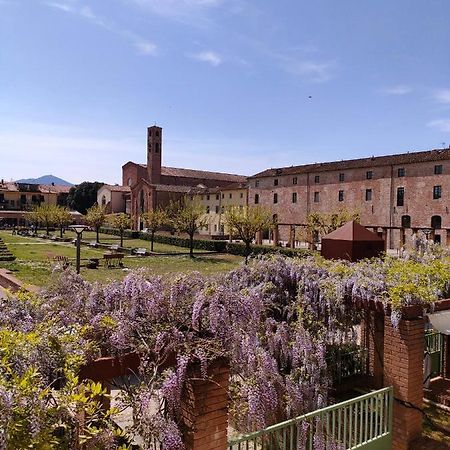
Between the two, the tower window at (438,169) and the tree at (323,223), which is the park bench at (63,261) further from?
the tower window at (438,169)

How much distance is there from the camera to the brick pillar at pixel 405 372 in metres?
4.94

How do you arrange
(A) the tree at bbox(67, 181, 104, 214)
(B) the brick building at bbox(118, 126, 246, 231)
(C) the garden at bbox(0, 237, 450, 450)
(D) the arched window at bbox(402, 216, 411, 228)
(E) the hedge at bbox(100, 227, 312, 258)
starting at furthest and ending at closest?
(A) the tree at bbox(67, 181, 104, 214)
(B) the brick building at bbox(118, 126, 246, 231)
(D) the arched window at bbox(402, 216, 411, 228)
(E) the hedge at bbox(100, 227, 312, 258)
(C) the garden at bbox(0, 237, 450, 450)

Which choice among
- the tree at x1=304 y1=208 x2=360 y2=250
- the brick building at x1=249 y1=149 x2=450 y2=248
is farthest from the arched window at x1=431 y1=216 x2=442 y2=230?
the tree at x1=304 y1=208 x2=360 y2=250

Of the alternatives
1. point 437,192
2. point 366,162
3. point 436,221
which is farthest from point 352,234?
point 366,162

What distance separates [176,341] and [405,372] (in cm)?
328

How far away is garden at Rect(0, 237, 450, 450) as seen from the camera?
222cm

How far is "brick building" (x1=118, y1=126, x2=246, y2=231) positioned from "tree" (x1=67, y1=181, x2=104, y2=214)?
5.80 m

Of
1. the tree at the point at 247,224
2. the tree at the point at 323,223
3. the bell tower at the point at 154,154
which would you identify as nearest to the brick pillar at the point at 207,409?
the tree at the point at 247,224

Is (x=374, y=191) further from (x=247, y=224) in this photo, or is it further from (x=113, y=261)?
(x=113, y=261)

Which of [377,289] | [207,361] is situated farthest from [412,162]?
[207,361]

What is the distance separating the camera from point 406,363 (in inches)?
193

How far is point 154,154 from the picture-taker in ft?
232

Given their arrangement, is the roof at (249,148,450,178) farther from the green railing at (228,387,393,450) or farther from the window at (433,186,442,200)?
the green railing at (228,387,393,450)

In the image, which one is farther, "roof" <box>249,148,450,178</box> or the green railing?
"roof" <box>249,148,450,178</box>
